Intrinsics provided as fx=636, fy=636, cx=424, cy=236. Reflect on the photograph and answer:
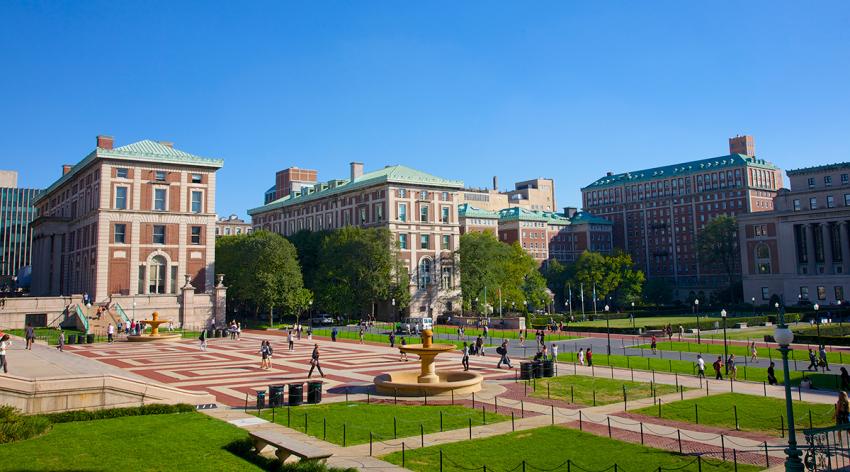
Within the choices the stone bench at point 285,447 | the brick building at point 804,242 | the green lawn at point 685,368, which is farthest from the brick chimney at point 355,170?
the stone bench at point 285,447

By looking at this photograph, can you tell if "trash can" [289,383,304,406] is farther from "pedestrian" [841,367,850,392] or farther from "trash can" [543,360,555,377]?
"pedestrian" [841,367,850,392]

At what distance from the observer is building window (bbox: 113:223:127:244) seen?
71.4 meters

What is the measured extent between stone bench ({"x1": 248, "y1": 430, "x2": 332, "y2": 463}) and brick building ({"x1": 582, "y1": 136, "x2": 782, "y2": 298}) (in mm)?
150907

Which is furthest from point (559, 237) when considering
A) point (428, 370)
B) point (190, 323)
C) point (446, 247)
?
point (428, 370)

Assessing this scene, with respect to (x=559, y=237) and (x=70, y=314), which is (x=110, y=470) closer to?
(x=70, y=314)

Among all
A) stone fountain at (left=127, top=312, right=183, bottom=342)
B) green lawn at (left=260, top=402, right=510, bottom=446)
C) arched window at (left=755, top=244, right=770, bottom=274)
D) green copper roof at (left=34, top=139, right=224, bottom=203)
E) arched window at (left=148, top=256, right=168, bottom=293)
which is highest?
green copper roof at (left=34, top=139, right=224, bottom=203)

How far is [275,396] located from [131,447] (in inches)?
301

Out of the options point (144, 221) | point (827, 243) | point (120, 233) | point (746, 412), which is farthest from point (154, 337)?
point (827, 243)

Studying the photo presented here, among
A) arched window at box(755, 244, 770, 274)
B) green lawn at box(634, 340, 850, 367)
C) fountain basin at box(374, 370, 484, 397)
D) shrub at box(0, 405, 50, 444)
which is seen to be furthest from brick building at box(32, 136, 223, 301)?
arched window at box(755, 244, 770, 274)

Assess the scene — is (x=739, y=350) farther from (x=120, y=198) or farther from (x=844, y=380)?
(x=120, y=198)

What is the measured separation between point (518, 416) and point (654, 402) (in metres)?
6.88

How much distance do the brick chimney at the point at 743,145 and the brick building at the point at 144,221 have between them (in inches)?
5687

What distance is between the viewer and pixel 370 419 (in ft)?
77.8

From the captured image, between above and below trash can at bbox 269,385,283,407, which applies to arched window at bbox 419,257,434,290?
above
